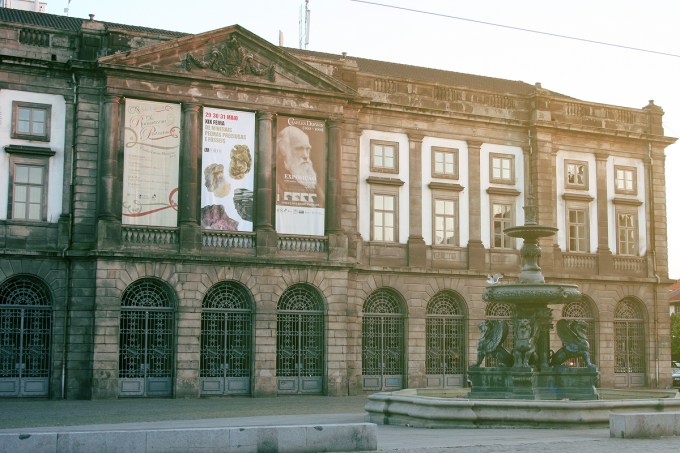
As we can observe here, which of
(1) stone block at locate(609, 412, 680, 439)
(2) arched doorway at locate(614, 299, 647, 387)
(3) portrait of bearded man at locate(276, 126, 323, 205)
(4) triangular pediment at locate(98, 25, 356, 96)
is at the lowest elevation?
(1) stone block at locate(609, 412, 680, 439)

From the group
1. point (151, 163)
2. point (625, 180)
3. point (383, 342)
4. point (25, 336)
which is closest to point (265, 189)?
point (151, 163)

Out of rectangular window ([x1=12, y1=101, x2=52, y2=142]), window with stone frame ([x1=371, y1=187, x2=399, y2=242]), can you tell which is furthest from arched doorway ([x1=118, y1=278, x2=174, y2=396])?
window with stone frame ([x1=371, y1=187, x2=399, y2=242])

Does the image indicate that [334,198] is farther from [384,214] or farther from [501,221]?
[501,221]

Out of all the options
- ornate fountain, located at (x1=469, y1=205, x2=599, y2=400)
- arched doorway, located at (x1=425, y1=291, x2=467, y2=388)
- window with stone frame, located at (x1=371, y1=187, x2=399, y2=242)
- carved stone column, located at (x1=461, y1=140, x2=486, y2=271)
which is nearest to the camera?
ornate fountain, located at (x1=469, y1=205, x2=599, y2=400)

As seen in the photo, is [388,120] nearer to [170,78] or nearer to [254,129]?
[254,129]

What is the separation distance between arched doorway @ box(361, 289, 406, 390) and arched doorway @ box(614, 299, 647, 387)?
9827 millimetres

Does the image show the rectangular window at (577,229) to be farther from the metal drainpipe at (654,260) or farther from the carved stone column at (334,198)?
the carved stone column at (334,198)

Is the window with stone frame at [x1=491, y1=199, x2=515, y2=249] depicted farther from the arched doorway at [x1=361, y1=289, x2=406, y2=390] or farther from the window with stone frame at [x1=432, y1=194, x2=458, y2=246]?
the arched doorway at [x1=361, y1=289, x2=406, y2=390]

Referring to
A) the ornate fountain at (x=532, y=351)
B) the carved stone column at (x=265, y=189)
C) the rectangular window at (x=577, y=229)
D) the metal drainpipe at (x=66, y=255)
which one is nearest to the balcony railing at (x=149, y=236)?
the metal drainpipe at (x=66, y=255)

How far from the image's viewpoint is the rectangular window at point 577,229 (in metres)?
42.3

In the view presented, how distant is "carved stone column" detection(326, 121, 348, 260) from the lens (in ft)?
120

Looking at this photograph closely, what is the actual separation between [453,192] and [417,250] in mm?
2930

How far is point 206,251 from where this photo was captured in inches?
1367

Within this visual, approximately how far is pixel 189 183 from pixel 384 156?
8264 mm
